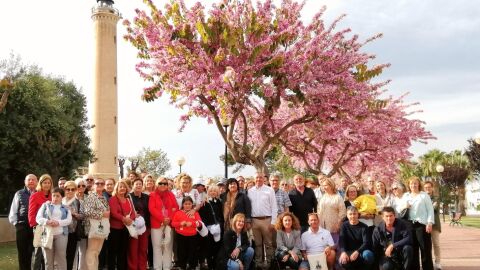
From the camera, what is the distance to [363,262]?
882cm

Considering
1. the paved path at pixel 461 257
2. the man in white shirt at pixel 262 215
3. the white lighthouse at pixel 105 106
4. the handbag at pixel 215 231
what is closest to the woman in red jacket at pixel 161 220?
the handbag at pixel 215 231

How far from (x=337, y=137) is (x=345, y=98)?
5.65 m

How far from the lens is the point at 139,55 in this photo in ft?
47.9

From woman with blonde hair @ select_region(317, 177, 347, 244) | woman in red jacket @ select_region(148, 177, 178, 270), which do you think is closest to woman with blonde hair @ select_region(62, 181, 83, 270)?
woman in red jacket @ select_region(148, 177, 178, 270)

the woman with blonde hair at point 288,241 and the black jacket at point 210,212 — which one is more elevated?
the black jacket at point 210,212

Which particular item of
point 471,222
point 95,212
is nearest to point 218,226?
point 95,212

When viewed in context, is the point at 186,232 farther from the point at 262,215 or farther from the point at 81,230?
the point at 81,230

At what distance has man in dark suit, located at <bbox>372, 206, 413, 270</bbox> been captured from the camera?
8703 millimetres

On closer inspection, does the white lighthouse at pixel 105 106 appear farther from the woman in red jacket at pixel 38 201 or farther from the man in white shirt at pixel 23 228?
the woman in red jacket at pixel 38 201

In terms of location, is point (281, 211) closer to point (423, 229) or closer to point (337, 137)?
point (423, 229)

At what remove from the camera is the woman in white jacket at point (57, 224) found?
28.1ft

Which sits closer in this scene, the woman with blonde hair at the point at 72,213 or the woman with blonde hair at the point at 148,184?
the woman with blonde hair at the point at 72,213

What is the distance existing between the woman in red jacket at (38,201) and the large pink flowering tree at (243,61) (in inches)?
206

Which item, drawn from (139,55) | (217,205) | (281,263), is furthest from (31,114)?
(281,263)
